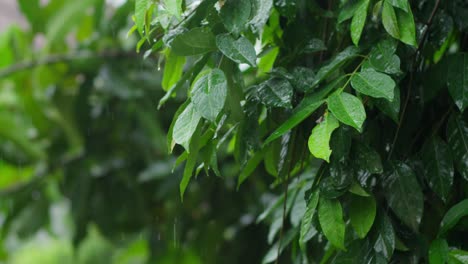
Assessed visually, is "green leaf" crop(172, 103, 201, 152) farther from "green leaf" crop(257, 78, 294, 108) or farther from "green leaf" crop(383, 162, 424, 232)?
"green leaf" crop(383, 162, 424, 232)

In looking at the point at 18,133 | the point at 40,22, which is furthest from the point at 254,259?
the point at 40,22

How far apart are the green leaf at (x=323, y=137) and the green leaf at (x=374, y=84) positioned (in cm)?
5

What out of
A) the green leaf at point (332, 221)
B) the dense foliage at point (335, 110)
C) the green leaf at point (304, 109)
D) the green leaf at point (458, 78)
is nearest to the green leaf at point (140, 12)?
the dense foliage at point (335, 110)

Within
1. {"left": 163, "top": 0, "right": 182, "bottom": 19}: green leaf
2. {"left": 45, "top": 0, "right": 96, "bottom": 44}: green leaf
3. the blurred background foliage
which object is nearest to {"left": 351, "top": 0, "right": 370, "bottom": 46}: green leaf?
{"left": 163, "top": 0, "right": 182, "bottom": 19}: green leaf

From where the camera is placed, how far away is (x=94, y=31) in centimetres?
222

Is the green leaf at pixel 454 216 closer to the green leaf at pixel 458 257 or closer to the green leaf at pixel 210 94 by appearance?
the green leaf at pixel 458 257

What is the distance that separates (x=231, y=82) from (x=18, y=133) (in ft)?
4.92

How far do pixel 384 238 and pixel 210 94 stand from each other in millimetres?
293

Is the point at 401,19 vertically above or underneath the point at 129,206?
above

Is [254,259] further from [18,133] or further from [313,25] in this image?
[313,25]

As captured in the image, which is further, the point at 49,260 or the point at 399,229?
the point at 49,260

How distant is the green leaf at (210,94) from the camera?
0.70 m

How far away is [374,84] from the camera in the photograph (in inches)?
28.5

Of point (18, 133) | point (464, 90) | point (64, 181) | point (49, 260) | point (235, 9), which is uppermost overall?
point (235, 9)
